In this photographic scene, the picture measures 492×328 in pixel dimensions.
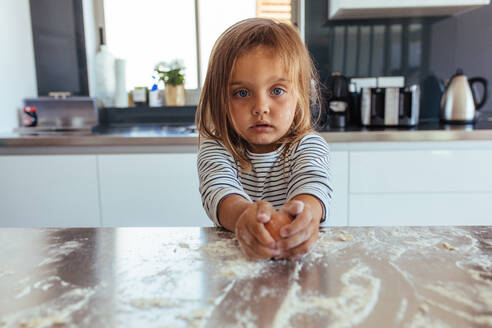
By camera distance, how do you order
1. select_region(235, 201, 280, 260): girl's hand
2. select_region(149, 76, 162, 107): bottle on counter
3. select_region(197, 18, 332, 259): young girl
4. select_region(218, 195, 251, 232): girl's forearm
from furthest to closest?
select_region(149, 76, 162, 107): bottle on counter → select_region(197, 18, 332, 259): young girl → select_region(218, 195, 251, 232): girl's forearm → select_region(235, 201, 280, 260): girl's hand

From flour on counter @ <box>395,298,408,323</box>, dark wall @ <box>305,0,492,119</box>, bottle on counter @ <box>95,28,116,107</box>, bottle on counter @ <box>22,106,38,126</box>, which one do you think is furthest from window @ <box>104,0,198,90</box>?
flour on counter @ <box>395,298,408,323</box>

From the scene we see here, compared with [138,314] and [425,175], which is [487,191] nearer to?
[425,175]

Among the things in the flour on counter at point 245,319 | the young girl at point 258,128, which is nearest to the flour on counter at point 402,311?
the flour on counter at point 245,319

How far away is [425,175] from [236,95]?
1.11 metres

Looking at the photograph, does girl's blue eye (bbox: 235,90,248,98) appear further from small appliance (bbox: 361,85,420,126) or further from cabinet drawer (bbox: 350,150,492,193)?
small appliance (bbox: 361,85,420,126)

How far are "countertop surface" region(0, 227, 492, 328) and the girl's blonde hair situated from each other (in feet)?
1.13

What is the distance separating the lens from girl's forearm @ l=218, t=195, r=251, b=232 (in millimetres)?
599

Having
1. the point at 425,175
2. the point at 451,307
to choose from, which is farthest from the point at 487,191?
the point at 451,307

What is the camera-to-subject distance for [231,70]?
0.77 meters

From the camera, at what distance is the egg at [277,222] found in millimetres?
479

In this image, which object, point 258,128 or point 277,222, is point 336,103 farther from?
point 277,222

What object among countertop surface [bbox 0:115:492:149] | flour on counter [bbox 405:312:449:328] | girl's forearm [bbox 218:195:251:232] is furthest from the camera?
countertop surface [bbox 0:115:492:149]

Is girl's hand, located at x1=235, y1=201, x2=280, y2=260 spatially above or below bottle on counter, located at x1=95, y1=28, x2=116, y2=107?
below

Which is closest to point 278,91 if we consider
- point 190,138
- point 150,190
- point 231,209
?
point 231,209
